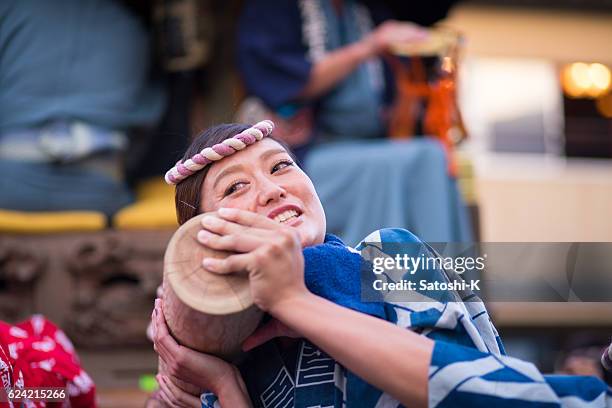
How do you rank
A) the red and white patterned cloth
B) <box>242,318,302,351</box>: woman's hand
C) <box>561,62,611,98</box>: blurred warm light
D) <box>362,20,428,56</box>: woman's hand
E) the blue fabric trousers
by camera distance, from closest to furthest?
<box>242,318,302,351</box>: woman's hand → the red and white patterned cloth → the blue fabric trousers → <box>362,20,428,56</box>: woman's hand → <box>561,62,611,98</box>: blurred warm light

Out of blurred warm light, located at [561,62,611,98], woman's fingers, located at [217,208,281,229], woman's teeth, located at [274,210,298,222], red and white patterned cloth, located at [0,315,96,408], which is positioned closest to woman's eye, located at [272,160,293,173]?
woman's teeth, located at [274,210,298,222]

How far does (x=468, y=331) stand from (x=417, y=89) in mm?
2405

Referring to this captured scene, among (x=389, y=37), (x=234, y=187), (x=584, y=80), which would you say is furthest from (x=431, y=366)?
(x=584, y=80)

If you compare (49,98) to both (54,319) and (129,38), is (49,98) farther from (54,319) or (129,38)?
(54,319)

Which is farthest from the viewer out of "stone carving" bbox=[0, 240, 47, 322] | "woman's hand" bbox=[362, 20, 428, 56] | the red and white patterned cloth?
"woman's hand" bbox=[362, 20, 428, 56]

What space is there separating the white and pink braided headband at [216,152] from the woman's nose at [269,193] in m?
0.08

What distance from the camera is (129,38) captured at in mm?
3854

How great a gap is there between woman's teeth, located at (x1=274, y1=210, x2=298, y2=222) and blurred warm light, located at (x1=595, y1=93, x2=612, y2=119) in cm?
685

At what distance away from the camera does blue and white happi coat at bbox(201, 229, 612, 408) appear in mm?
1384

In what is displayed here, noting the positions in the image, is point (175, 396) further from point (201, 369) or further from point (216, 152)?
point (216, 152)

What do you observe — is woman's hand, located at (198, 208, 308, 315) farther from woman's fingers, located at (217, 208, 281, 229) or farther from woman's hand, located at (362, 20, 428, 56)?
woman's hand, located at (362, 20, 428, 56)

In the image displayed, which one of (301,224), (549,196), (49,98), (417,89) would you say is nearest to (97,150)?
(49,98)

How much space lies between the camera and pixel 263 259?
1399mm

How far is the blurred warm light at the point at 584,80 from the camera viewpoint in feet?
26.0
